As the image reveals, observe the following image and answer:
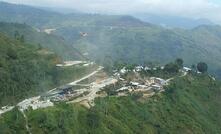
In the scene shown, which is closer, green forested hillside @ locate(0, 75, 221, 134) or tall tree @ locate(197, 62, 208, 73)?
green forested hillside @ locate(0, 75, 221, 134)

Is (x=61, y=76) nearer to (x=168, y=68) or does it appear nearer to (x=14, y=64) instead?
(x=14, y=64)

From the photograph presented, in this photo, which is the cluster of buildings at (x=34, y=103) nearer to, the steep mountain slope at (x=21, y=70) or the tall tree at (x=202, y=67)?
the steep mountain slope at (x=21, y=70)

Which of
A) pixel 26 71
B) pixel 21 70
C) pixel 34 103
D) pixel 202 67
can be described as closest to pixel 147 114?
pixel 34 103

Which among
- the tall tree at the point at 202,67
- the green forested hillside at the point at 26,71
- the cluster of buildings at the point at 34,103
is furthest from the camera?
the tall tree at the point at 202,67

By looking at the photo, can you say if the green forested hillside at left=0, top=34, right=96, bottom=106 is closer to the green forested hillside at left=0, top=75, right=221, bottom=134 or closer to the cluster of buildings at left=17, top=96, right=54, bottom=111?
the cluster of buildings at left=17, top=96, right=54, bottom=111

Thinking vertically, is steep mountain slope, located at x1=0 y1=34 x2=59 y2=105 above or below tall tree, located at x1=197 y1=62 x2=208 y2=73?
above

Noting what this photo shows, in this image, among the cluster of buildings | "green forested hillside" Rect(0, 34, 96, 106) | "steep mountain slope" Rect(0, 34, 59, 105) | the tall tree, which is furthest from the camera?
the tall tree

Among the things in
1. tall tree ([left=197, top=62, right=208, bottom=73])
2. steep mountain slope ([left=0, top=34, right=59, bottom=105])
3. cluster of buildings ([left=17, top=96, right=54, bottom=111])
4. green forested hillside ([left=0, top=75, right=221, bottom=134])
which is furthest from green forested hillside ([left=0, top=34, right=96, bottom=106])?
tall tree ([left=197, top=62, right=208, bottom=73])

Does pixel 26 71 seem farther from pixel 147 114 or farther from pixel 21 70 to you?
pixel 147 114

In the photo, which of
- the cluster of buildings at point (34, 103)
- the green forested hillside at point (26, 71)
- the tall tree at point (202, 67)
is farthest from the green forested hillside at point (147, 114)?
the green forested hillside at point (26, 71)
